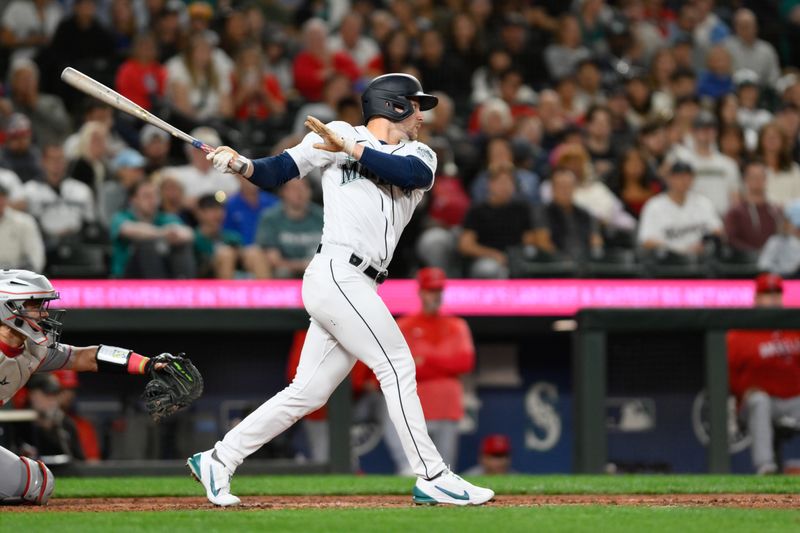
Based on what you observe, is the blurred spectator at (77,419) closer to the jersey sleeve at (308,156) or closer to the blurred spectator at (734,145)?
the jersey sleeve at (308,156)

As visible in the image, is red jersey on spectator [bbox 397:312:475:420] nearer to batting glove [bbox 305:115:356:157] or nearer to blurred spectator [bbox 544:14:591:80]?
batting glove [bbox 305:115:356:157]

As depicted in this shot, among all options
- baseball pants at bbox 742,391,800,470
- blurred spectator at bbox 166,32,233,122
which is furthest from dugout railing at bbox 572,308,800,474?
blurred spectator at bbox 166,32,233,122

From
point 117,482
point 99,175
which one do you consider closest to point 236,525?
point 117,482

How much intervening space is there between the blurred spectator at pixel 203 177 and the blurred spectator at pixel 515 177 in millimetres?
1989

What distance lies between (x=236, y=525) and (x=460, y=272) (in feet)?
18.0

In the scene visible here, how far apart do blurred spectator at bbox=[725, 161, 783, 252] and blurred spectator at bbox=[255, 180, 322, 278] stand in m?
3.50

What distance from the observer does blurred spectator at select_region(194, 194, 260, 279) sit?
10055 millimetres

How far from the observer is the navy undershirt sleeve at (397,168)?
6.01 m

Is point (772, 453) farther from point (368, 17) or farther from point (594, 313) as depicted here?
point (368, 17)

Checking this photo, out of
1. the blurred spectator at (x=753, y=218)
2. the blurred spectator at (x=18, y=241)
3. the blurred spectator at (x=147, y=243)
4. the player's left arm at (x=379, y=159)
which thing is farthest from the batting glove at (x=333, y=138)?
the blurred spectator at (x=753, y=218)

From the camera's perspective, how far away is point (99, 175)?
11.2 meters

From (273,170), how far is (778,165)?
7.52 m

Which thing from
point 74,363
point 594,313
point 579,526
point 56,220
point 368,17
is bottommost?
point 579,526

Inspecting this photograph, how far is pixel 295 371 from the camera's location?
31.6 feet
